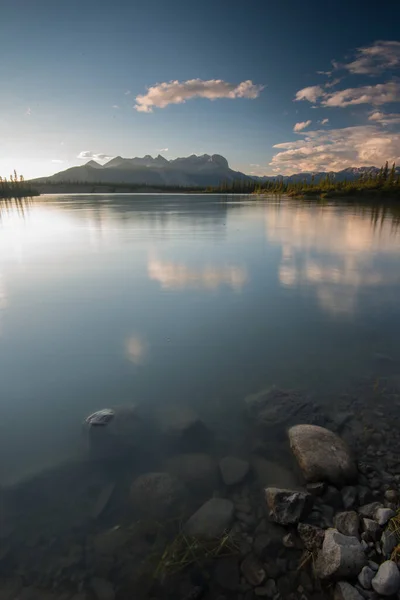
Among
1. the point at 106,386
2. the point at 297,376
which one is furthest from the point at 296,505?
the point at 106,386

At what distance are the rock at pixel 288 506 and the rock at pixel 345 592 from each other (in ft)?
3.48

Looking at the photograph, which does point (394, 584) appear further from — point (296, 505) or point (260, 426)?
point (260, 426)

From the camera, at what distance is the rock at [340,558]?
4.43 meters

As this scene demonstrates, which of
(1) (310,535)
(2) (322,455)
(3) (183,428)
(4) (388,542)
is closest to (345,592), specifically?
(1) (310,535)

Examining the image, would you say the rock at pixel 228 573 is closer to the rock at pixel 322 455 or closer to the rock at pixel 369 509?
the rock at pixel 322 455

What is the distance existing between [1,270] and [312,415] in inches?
935

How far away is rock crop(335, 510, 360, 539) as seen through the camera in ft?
16.6

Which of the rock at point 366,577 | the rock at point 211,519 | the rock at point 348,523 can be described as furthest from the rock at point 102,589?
the rock at point 348,523

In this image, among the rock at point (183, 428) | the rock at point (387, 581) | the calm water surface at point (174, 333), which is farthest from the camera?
the calm water surface at point (174, 333)

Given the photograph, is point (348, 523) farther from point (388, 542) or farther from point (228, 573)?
point (228, 573)

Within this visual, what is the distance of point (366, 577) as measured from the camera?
434 cm

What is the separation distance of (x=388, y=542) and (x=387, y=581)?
68cm

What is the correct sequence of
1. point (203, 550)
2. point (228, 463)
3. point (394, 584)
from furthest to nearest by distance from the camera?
point (228, 463), point (203, 550), point (394, 584)

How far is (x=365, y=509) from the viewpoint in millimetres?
5492
